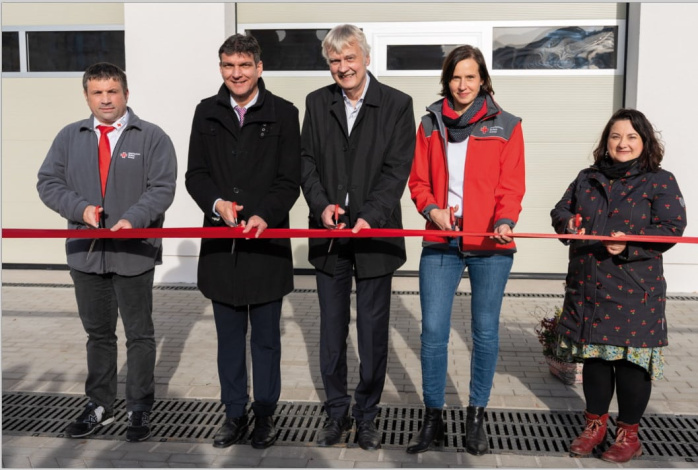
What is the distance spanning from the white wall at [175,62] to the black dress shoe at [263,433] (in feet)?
14.9

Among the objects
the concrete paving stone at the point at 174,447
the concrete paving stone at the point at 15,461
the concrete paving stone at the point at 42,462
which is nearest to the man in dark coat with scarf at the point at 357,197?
the concrete paving stone at the point at 174,447

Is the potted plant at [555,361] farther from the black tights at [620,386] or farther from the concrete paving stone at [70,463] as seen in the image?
the concrete paving stone at [70,463]

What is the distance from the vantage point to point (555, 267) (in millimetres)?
8094

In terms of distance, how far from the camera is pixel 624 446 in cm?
352

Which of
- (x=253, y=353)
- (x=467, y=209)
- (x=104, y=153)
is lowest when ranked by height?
(x=253, y=353)

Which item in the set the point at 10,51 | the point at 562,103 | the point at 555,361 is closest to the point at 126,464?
the point at 555,361

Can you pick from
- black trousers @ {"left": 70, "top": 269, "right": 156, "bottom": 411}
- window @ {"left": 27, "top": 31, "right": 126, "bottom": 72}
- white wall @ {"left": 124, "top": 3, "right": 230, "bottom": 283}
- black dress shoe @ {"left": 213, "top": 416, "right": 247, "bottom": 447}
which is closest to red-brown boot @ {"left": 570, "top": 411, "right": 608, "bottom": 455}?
black dress shoe @ {"left": 213, "top": 416, "right": 247, "bottom": 447}

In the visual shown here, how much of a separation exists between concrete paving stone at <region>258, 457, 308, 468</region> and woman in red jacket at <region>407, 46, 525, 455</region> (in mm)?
561

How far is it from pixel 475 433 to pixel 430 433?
0.23m

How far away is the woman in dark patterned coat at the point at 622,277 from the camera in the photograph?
339 centimetres

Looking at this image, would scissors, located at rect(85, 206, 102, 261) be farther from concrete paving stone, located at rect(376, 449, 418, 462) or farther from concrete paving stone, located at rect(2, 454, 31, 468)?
concrete paving stone, located at rect(376, 449, 418, 462)

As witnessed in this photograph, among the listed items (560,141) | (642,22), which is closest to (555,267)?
(560,141)

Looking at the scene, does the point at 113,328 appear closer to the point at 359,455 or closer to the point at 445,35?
the point at 359,455

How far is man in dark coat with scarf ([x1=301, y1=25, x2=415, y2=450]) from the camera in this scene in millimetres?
3551
